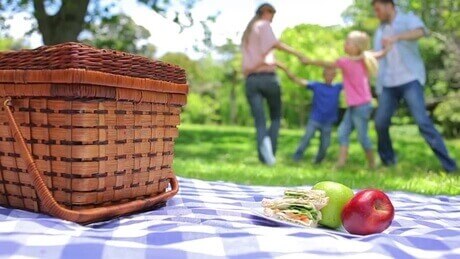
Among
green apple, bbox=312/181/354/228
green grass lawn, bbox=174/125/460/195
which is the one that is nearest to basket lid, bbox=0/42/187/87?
green apple, bbox=312/181/354/228

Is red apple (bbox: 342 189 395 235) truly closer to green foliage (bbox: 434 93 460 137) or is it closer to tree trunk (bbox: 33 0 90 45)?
tree trunk (bbox: 33 0 90 45)

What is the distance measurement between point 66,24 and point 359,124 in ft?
15.2

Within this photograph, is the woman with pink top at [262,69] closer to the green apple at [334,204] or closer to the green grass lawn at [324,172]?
the green grass lawn at [324,172]

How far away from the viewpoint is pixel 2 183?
2314 mm

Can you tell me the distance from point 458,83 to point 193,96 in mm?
8907

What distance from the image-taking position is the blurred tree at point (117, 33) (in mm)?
11305

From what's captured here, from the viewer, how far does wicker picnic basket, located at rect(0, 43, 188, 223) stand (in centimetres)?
203

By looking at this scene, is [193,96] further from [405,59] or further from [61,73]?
[61,73]

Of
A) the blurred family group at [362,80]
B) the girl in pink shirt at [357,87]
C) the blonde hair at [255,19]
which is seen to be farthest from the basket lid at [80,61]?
the girl in pink shirt at [357,87]

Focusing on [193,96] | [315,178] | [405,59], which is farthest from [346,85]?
[193,96]

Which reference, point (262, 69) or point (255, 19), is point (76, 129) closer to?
point (262, 69)

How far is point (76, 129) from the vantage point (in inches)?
80.4

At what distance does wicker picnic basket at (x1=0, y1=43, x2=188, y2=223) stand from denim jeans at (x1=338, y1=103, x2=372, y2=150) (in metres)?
4.70

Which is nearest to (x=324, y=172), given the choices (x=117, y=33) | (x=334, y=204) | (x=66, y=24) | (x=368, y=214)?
(x=334, y=204)
